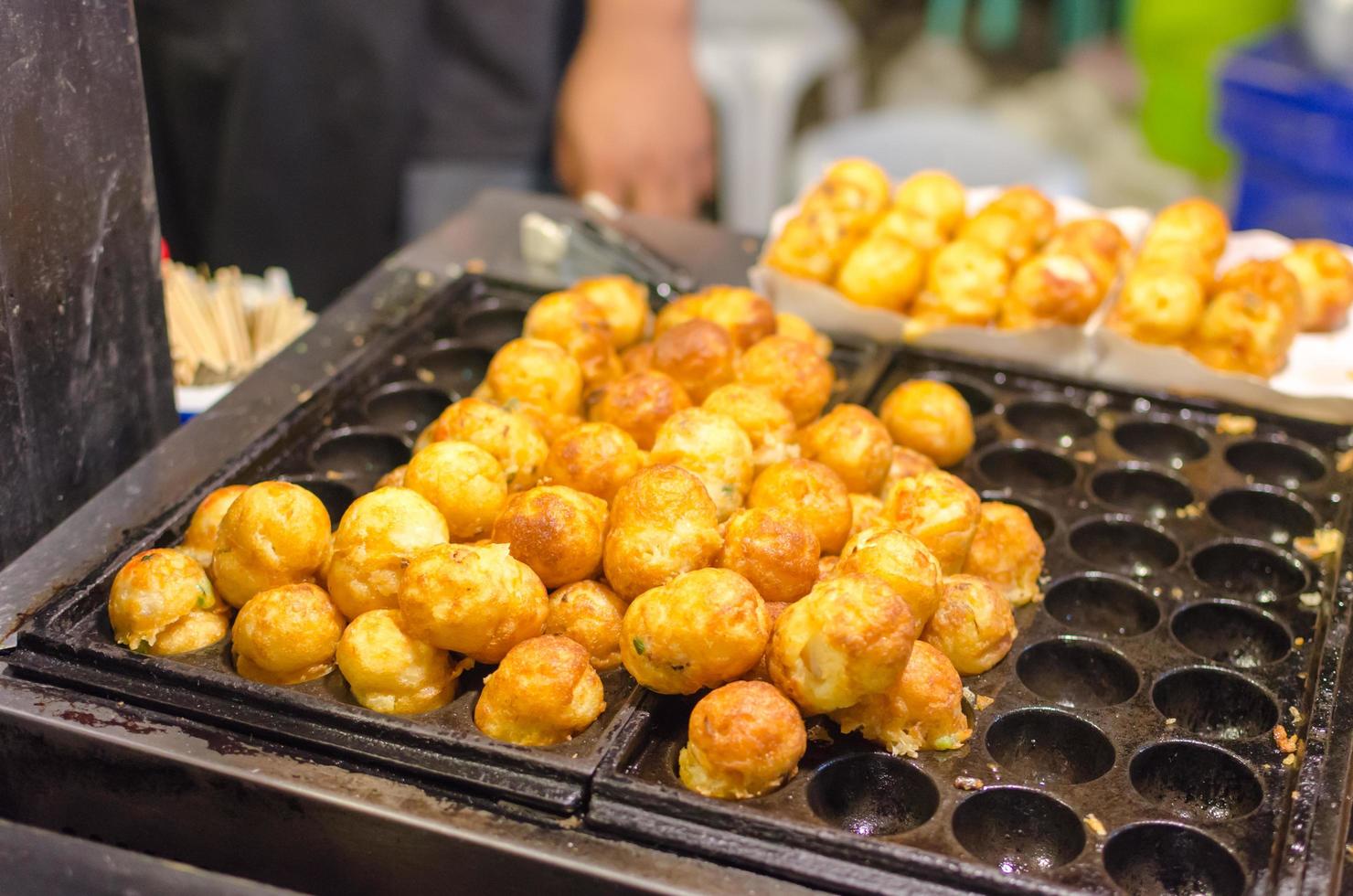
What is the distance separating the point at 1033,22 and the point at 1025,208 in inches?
191

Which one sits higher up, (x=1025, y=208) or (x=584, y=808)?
(x=1025, y=208)

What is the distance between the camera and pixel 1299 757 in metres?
1.49

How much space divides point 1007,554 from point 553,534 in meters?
0.61

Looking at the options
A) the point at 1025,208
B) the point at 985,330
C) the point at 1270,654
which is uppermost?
the point at 1025,208

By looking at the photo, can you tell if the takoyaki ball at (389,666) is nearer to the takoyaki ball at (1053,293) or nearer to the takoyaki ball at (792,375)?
the takoyaki ball at (792,375)

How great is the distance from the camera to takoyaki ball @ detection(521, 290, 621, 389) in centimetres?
212

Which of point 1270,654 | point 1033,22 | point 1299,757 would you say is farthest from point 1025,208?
point 1033,22

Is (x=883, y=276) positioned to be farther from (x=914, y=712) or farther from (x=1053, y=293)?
(x=914, y=712)

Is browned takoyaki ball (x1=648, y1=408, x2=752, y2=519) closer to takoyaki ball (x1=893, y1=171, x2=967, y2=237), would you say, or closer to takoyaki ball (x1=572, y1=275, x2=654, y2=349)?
takoyaki ball (x1=572, y1=275, x2=654, y2=349)

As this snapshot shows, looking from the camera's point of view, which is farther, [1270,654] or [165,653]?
[1270,654]

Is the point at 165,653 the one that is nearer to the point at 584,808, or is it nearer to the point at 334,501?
the point at 334,501

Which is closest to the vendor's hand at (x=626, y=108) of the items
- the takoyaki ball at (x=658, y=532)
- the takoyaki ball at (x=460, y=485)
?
the takoyaki ball at (x=460, y=485)

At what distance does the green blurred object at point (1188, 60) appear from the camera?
4.93 meters

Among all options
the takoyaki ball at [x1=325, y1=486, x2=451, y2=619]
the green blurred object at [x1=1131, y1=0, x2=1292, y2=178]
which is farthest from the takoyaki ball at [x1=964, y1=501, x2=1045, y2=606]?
the green blurred object at [x1=1131, y1=0, x2=1292, y2=178]
